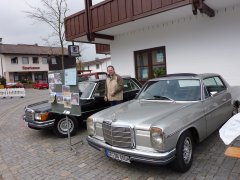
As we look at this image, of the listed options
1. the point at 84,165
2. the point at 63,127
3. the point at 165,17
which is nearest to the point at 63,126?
the point at 63,127

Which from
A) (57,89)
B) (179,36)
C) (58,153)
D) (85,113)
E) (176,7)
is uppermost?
(176,7)

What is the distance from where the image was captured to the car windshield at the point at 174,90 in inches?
177

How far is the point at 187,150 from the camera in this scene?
3836 millimetres

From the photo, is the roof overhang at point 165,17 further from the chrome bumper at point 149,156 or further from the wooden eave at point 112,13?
the chrome bumper at point 149,156

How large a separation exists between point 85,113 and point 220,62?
4.74m

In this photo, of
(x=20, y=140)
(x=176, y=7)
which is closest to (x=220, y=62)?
(x=176, y=7)

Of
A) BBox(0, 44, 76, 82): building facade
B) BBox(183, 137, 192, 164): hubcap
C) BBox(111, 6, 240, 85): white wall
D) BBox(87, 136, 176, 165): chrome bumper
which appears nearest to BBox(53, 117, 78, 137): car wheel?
BBox(87, 136, 176, 165): chrome bumper

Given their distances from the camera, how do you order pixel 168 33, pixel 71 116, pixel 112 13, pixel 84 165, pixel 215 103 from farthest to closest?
pixel 168 33, pixel 112 13, pixel 71 116, pixel 215 103, pixel 84 165

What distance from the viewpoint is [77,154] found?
5012 mm

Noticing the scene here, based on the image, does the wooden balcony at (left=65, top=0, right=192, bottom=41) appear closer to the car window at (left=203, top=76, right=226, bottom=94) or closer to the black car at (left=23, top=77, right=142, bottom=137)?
the car window at (left=203, top=76, right=226, bottom=94)

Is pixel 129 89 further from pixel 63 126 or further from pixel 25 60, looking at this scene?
pixel 25 60

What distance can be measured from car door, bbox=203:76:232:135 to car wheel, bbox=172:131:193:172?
2.44ft

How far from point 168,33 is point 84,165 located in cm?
615

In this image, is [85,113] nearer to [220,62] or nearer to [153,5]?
[153,5]
